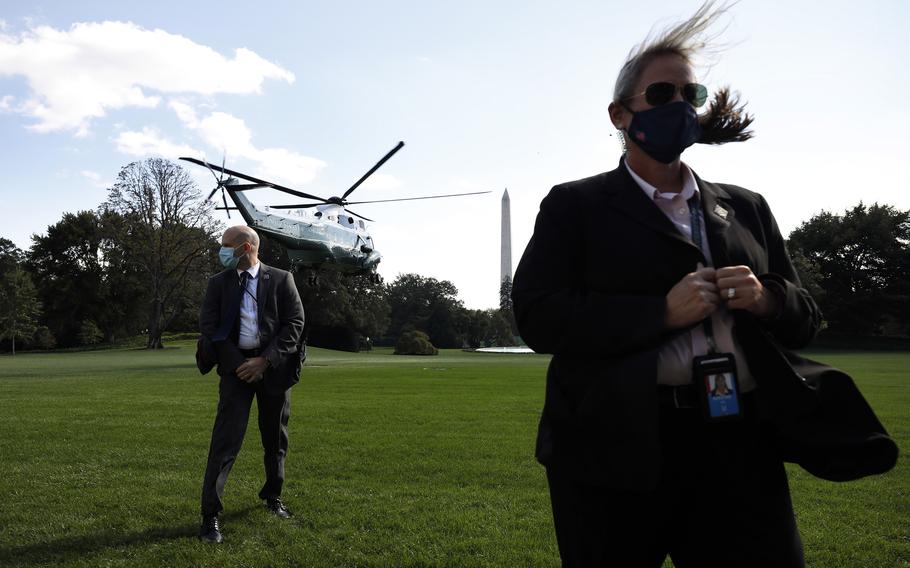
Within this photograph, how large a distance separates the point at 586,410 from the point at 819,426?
671mm

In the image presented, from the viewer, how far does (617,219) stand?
87.8 inches

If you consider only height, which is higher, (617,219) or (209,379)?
(617,219)

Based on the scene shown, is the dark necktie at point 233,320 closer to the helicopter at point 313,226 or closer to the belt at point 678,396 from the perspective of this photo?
the belt at point 678,396

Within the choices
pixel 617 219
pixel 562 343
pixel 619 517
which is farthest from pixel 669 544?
pixel 617 219

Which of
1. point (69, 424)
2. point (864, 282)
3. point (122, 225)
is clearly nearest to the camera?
point (69, 424)

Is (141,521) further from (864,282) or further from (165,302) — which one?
(864,282)

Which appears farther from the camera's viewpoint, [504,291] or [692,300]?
[504,291]

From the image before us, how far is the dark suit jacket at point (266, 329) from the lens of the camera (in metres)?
6.05

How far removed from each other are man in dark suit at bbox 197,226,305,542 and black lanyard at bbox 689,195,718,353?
4.47m

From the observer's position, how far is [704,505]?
7.05 ft

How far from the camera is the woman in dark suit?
204 centimetres

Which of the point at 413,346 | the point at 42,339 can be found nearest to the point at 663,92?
the point at 413,346

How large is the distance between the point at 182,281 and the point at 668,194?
62.1 m

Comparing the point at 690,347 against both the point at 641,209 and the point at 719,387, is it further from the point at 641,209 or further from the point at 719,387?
the point at 641,209
